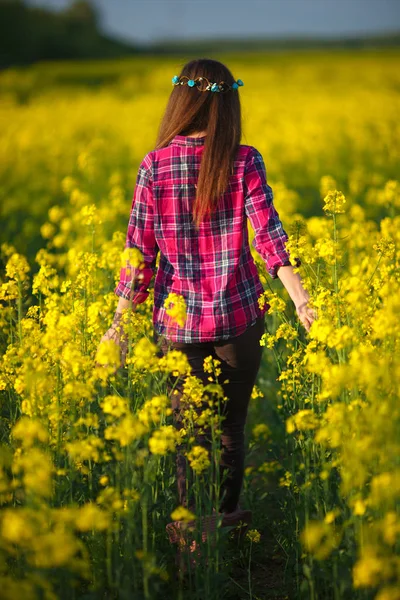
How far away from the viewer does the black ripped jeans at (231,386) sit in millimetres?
2943

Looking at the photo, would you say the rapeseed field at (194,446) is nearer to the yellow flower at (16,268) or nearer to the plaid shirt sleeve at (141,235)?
the yellow flower at (16,268)

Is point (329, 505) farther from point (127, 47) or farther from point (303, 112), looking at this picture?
point (127, 47)

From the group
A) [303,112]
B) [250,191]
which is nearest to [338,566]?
[250,191]

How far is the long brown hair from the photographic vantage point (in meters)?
2.81

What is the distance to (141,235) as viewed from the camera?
9.79 feet

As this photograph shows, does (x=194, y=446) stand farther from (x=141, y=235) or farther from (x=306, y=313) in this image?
(x=141, y=235)

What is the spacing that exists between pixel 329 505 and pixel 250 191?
1.14 meters

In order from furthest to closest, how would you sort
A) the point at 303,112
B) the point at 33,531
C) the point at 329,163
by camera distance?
the point at 303,112, the point at 329,163, the point at 33,531

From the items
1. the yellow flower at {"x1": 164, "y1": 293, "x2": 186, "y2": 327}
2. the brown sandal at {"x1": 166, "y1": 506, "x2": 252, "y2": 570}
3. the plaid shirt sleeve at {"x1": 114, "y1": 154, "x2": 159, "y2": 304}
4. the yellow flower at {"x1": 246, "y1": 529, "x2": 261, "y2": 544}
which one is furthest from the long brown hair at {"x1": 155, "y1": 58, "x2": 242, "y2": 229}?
the yellow flower at {"x1": 246, "y1": 529, "x2": 261, "y2": 544}

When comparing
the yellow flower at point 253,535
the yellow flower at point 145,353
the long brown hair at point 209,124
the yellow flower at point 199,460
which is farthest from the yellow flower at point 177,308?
the yellow flower at point 253,535

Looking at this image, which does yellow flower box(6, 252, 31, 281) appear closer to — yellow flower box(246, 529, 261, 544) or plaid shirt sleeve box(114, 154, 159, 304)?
plaid shirt sleeve box(114, 154, 159, 304)

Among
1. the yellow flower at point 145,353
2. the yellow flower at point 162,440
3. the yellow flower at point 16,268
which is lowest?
the yellow flower at point 162,440

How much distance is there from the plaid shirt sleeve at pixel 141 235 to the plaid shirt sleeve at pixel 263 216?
0.37 meters

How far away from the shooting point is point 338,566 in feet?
8.04
